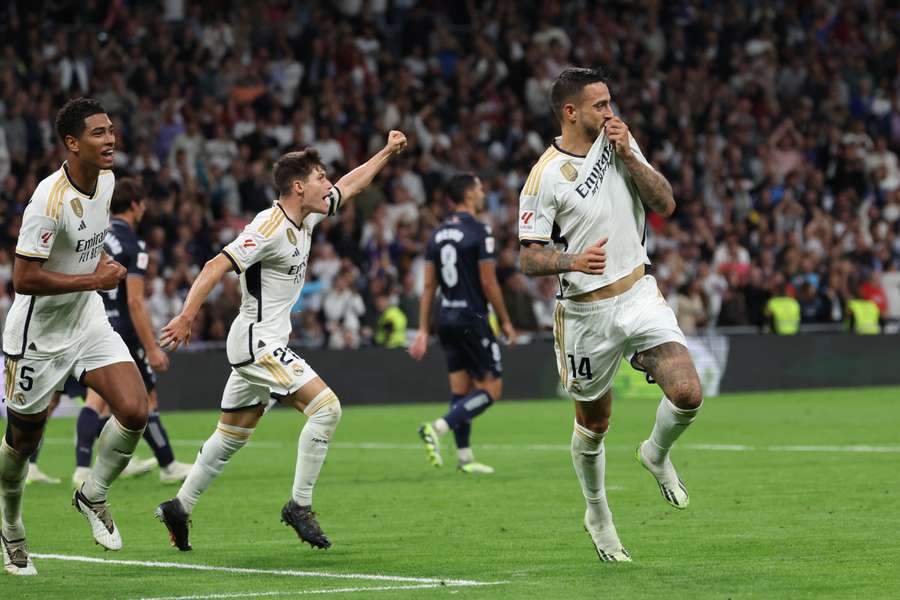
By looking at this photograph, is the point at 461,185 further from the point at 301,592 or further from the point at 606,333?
the point at 301,592

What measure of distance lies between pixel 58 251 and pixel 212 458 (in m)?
1.75

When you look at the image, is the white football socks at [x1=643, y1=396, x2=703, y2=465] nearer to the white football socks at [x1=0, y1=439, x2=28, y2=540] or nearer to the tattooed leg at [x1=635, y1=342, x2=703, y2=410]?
the tattooed leg at [x1=635, y1=342, x2=703, y2=410]

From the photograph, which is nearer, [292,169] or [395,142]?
[292,169]

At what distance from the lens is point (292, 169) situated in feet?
32.6

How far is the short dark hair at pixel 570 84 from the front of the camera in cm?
864

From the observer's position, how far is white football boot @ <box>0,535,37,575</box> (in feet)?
28.7

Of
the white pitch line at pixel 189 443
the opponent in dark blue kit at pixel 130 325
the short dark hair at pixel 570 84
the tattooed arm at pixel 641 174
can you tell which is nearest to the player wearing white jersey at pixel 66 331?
the short dark hair at pixel 570 84

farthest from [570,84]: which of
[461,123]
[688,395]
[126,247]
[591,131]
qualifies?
[461,123]

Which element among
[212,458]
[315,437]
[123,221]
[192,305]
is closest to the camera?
[192,305]

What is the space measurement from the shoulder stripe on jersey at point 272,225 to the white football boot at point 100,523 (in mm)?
1812

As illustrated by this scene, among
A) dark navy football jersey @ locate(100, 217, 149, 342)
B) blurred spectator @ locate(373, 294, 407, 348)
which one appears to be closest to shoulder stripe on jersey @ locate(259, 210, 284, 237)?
dark navy football jersey @ locate(100, 217, 149, 342)

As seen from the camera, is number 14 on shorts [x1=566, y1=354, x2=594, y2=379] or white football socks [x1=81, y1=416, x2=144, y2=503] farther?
white football socks [x1=81, y1=416, x2=144, y2=503]

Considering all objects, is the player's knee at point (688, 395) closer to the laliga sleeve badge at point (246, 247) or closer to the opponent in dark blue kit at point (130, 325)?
the laliga sleeve badge at point (246, 247)

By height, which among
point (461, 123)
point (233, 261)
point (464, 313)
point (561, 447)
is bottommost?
point (561, 447)
